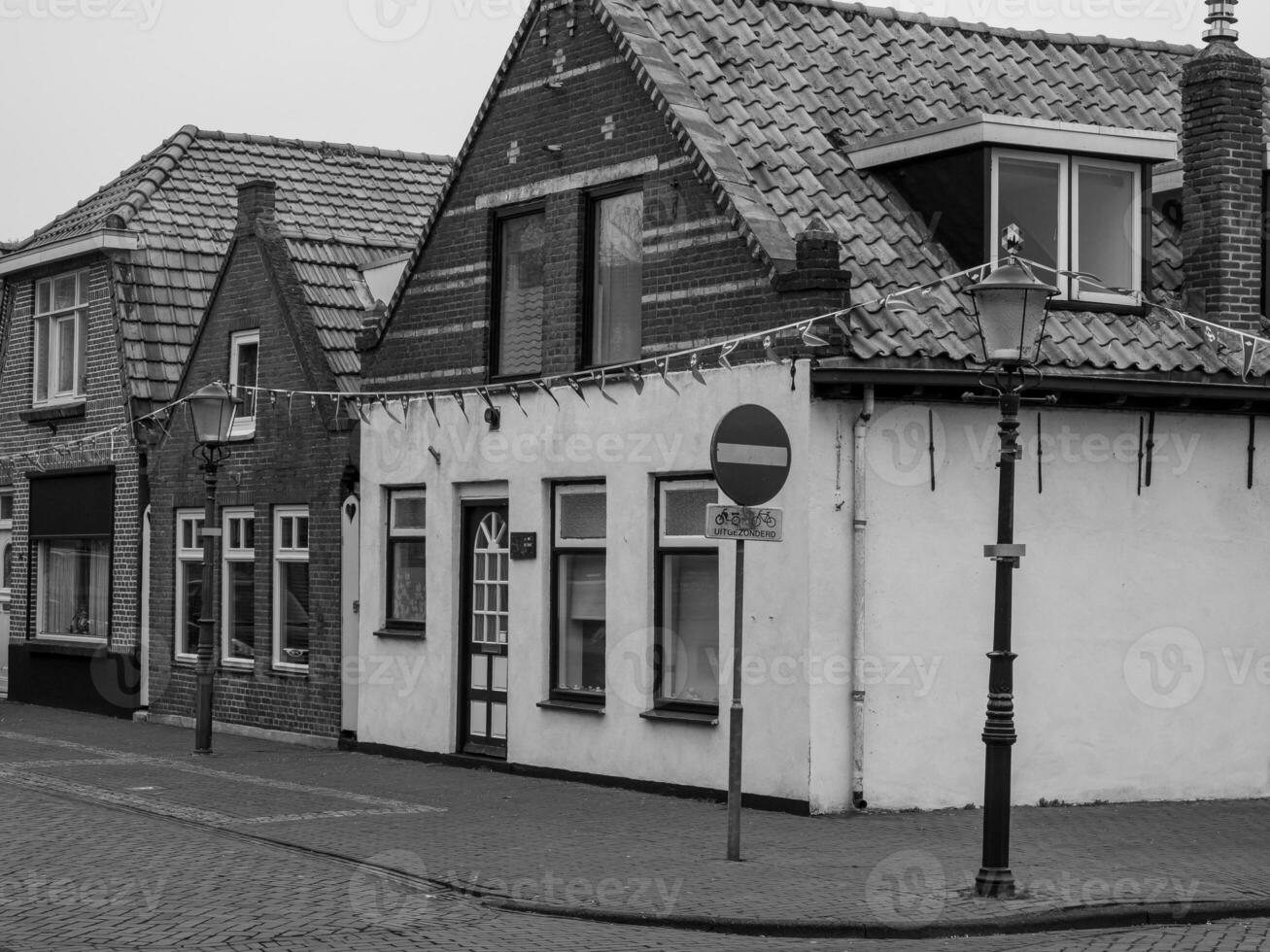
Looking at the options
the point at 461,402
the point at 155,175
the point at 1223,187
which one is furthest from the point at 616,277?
the point at 155,175

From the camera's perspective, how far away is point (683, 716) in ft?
51.3

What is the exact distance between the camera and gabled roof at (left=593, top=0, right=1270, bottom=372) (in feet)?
50.1

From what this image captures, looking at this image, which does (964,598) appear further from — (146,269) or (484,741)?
(146,269)

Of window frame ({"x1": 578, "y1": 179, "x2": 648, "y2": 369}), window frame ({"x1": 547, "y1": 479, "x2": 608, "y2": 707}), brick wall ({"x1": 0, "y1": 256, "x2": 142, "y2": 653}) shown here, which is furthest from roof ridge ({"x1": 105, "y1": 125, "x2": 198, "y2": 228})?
window frame ({"x1": 547, "y1": 479, "x2": 608, "y2": 707})

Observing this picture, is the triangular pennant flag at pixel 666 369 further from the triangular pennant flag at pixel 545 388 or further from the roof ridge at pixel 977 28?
the roof ridge at pixel 977 28

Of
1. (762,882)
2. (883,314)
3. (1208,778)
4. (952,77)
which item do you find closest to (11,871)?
(762,882)

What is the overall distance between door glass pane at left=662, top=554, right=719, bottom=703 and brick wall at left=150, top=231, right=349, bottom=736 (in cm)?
539

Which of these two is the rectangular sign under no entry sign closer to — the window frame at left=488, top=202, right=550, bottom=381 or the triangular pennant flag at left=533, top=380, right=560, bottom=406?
the triangular pennant flag at left=533, top=380, right=560, bottom=406

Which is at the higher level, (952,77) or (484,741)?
(952,77)

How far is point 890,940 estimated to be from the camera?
9992 millimetres

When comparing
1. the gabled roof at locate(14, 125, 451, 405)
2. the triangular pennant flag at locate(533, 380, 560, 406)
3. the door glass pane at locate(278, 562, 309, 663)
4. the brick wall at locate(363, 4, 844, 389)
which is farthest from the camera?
the gabled roof at locate(14, 125, 451, 405)

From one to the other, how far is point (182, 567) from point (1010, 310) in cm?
1460

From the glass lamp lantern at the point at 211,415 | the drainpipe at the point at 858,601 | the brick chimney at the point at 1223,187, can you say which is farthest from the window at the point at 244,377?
the brick chimney at the point at 1223,187

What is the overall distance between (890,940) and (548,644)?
771 cm
